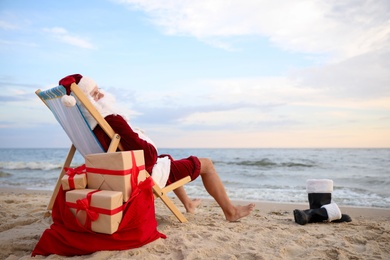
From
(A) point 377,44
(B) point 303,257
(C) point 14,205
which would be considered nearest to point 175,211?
(B) point 303,257

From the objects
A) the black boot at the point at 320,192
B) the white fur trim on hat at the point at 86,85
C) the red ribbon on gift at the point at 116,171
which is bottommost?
the black boot at the point at 320,192

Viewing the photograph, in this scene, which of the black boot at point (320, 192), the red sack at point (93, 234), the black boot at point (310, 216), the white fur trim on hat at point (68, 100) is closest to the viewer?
the red sack at point (93, 234)

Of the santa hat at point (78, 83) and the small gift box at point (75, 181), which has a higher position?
the santa hat at point (78, 83)

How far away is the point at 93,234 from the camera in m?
2.31

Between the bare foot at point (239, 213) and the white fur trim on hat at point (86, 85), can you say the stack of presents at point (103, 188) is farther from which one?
the bare foot at point (239, 213)

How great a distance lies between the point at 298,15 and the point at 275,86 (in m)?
4.55

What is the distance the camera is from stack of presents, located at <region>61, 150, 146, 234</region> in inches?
85.3

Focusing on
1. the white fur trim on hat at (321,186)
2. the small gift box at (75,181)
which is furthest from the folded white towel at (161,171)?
the white fur trim on hat at (321,186)

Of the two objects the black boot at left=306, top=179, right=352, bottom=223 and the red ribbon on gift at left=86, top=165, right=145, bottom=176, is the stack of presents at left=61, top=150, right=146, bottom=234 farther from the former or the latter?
the black boot at left=306, top=179, right=352, bottom=223

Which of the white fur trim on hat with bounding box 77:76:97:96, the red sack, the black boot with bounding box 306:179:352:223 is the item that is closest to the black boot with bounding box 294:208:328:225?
the black boot with bounding box 306:179:352:223

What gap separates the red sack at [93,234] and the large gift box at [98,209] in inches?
2.8

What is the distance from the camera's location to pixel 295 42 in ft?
29.3

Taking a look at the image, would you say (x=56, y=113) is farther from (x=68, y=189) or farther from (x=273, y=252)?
(x=273, y=252)

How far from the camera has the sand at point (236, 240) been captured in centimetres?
232
